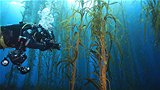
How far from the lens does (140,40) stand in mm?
12117

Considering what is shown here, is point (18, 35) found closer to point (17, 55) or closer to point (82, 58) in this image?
point (17, 55)

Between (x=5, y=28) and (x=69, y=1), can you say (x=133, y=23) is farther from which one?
(x=5, y=28)

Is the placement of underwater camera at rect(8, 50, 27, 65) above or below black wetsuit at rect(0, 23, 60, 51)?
below

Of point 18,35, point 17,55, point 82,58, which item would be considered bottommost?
point 17,55

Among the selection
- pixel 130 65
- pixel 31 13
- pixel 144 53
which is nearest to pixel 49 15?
pixel 31 13

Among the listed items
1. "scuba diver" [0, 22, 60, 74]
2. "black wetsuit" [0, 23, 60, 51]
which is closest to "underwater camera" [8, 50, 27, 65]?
"scuba diver" [0, 22, 60, 74]

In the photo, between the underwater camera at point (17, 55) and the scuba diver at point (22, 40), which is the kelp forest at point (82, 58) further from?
the underwater camera at point (17, 55)

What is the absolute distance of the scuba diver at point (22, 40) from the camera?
4.18m

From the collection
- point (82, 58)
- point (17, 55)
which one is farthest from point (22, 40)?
point (82, 58)

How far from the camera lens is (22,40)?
4.04 m

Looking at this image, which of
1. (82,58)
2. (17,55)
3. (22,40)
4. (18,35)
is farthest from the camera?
(82,58)

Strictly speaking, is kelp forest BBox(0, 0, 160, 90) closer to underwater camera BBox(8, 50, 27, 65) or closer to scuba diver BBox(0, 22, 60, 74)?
scuba diver BBox(0, 22, 60, 74)

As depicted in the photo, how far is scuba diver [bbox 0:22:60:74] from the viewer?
4176mm

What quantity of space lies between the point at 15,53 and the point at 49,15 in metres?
6.61
